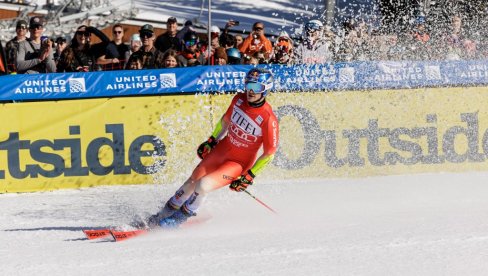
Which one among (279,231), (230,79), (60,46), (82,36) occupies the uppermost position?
(82,36)

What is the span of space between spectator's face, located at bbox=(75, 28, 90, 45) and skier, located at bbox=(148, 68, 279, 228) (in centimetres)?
449

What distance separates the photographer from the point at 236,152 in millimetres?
10211

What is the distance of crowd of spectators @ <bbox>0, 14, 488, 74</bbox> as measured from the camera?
44.3 feet

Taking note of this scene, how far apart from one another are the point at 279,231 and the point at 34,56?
5.49m

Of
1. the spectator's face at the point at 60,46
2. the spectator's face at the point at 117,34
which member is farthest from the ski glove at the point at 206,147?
the spectator's face at the point at 60,46

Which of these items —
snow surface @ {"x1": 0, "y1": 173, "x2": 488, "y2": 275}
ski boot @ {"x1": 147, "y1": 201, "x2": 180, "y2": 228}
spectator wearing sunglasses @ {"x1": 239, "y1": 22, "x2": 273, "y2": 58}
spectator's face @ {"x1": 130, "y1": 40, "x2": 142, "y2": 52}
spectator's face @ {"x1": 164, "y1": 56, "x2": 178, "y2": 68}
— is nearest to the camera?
snow surface @ {"x1": 0, "y1": 173, "x2": 488, "y2": 275}

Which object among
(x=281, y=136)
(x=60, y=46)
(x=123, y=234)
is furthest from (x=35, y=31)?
(x=123, y=234)

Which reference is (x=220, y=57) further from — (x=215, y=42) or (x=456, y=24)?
(x=456, y=24)

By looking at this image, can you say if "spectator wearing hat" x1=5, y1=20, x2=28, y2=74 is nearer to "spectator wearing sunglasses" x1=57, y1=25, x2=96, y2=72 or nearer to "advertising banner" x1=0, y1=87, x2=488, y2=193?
"spectator wearing sunglasses" x1=57, y1=25, x2=96, y2=72

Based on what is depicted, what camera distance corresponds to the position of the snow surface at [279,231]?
26.1ft

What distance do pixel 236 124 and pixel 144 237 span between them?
1620 mm

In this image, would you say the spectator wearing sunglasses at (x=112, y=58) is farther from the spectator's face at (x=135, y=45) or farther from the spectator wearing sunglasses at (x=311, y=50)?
the spectator wearing sunglasses at (x=311, y=50)

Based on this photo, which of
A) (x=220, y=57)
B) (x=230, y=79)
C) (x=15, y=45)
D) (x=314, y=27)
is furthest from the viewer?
(x=220, y=57)

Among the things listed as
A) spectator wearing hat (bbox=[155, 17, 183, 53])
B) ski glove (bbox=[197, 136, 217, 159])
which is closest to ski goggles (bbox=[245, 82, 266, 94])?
ski glove (bbox=[197, 136, 217, 159])
